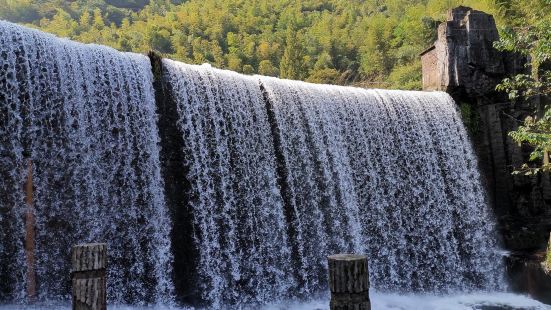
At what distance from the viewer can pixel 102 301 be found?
8.64 feet

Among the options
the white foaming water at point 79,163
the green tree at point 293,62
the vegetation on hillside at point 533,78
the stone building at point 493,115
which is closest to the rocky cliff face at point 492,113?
the stone building at point 493,115

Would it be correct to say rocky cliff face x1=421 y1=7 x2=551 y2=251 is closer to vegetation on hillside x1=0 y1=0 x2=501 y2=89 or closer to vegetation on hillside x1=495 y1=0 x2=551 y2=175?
vegetation on hillside x1=495 y1=0 x2=551 y2=175

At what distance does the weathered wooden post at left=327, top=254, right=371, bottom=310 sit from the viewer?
2238mm

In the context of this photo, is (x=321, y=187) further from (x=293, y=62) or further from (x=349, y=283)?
(x=293, y=62)

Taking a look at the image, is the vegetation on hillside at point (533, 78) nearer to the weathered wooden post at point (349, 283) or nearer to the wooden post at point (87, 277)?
the weathered wooden post at point (349, 283)

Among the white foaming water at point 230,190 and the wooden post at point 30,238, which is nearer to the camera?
the wooden post at point 30,238

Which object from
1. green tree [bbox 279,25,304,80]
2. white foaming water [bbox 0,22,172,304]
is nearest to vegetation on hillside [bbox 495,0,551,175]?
white foaming water [bbox 0,22,172,304]

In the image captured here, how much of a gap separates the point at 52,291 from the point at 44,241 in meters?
0.70

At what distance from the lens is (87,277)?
2609mm

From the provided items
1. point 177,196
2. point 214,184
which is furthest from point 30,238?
point 214,184

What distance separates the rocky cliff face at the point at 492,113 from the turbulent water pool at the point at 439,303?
6.42 ft

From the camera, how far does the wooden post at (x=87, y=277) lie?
258 cm

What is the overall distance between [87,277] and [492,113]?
1303 cm

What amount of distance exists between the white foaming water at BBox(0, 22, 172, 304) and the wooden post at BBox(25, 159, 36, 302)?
0.23 feet
